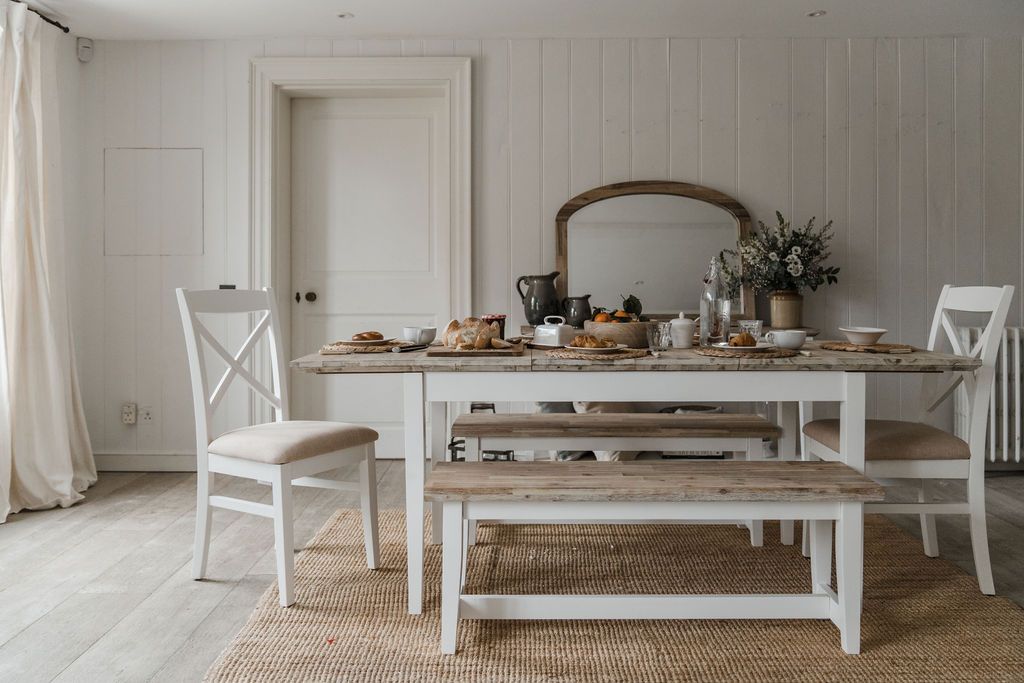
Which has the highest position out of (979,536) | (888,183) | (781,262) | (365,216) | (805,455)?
(888,183)

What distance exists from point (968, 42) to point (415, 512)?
3.78m

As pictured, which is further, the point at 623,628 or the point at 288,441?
the point at 288,441

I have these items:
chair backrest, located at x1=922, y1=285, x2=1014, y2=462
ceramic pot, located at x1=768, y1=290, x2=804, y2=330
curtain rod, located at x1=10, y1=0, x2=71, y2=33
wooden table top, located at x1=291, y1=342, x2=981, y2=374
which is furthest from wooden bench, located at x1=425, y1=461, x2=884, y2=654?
curtain rod, located at x1=10, y1=0, x2=71, y2=33

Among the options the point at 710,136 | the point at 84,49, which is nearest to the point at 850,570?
A: the point at 710,136

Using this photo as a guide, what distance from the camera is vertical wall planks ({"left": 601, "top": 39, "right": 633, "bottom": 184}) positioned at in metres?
4.05

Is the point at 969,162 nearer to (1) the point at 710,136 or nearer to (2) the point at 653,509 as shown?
(1) the point at 710,136

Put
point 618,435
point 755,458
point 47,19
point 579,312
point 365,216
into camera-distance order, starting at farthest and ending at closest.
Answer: point 365,216, point 47,19, point 579,312, point 755,458, point 618,435

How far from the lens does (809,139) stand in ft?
13.3

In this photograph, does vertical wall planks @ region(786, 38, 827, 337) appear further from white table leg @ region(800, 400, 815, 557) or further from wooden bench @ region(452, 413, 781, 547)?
Answer: wooden bench @ region(452, 413, 781, 547)

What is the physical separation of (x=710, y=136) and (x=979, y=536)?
2.41 meters

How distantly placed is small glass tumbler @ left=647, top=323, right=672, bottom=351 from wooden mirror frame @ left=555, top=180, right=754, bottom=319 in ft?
5.55

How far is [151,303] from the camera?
13.5ft

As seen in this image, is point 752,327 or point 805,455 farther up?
point 752,327

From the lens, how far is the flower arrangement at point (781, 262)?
3807 millimetres
